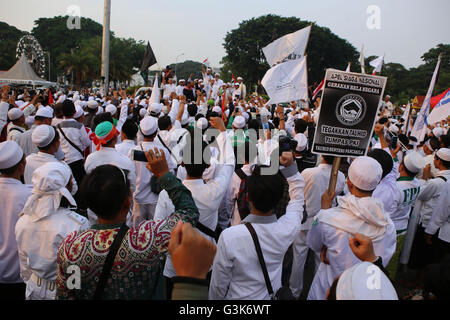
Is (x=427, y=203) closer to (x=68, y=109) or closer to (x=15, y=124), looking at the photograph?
(x=68, y=109)

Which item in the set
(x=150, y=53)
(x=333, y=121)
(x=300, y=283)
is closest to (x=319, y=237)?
(x=333, y=121)

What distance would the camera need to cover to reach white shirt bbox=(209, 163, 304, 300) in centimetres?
226

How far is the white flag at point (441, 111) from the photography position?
22.5 ft

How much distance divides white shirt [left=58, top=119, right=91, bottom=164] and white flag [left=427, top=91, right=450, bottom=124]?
6.84 metres

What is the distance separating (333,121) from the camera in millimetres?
3012

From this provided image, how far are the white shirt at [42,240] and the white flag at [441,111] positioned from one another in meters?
7.18

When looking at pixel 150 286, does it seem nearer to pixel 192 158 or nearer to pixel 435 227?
pixel 192 158

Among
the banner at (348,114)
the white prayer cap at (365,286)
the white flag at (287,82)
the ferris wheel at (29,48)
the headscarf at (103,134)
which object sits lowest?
the white prayer cap at (365,286)

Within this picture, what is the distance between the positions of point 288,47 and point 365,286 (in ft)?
21.8

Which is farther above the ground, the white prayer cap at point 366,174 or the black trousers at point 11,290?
the white prayer cap at point 366,174

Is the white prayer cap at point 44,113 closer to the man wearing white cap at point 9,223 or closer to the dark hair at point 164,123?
the dark hair at point 164,123

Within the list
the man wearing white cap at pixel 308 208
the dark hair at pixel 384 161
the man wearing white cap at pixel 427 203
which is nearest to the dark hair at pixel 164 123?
the man wearing white cap at pixel 308 208

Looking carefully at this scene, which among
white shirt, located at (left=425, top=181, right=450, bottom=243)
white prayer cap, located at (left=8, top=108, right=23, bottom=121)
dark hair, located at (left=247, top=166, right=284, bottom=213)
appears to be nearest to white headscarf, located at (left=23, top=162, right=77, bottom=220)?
dark hair, located at (left=247, top=166, right=284, bottom=213)

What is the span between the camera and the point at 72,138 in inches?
222
